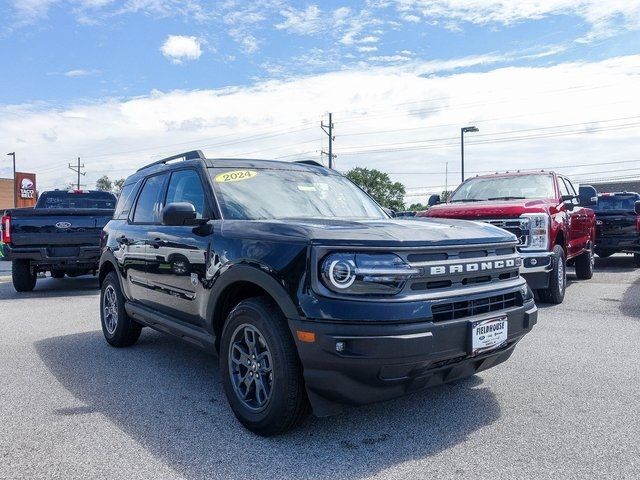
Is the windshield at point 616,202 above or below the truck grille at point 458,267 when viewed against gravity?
above

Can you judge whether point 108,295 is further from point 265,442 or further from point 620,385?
point 620,385

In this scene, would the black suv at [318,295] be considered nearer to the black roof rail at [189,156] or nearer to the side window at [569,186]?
the black roof rail at [189,156]

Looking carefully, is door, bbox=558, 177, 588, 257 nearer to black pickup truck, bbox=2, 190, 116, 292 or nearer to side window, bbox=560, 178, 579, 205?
side window, bbox=560, 178, 579, 205

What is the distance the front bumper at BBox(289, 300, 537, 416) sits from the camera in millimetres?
2998

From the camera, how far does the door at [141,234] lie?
16.8 feet

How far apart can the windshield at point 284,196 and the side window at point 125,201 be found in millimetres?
1819

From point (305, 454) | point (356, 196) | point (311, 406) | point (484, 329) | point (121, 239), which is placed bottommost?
Answer: point (305, 454)

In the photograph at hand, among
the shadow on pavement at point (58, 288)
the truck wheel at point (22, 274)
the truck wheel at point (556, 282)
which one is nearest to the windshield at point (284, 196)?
the truck wheel at point (556, 282)

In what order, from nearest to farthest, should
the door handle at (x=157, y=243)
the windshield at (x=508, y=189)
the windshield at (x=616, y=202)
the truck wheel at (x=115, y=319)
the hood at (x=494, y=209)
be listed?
the door handle at (x=157, y=243)
the truck wheel at (x=115, y=319)
the hood at (x=494, y=209)
the windshield at (x=508, y=189)
the windshield at (x=616, y=202)

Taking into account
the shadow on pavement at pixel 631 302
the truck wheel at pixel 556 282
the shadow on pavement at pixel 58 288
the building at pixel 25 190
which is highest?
the building at pixel 25 190

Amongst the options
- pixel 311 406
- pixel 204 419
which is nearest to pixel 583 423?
pixel 311 406

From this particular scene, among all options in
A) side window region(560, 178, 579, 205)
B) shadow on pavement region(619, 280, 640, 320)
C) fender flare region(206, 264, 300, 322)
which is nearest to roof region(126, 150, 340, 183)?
fender flare region(206, 264, 300, 322)

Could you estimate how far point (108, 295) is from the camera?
6176mm

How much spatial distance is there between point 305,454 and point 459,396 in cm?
144
